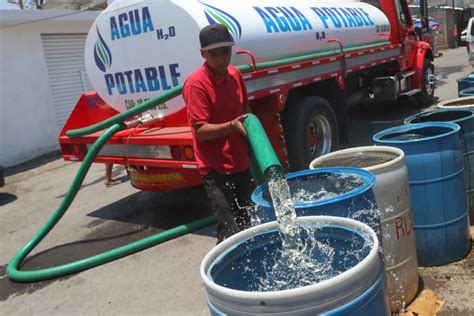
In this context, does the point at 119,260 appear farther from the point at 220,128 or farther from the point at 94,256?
the point at 220,128

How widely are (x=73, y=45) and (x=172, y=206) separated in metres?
8.64

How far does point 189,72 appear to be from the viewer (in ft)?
15.7

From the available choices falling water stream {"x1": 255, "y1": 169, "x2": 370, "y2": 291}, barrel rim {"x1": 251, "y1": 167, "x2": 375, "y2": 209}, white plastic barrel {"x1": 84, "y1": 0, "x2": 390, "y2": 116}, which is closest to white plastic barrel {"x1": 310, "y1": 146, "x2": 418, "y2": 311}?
barrel rim {"x1": 251, "y1": 167, "x2": 375, "y2": 209}

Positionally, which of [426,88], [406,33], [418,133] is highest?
[406,33]

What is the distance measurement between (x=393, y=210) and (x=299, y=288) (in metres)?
1.66

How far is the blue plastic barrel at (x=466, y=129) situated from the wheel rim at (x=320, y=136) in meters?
1.95

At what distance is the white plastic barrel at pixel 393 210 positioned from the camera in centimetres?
287

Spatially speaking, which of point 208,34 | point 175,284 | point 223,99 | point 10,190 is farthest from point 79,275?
point 10,190

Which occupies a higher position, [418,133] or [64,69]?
[64,69]

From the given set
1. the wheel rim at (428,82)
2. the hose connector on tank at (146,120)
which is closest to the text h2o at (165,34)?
the hose connector on tank at (146,120)

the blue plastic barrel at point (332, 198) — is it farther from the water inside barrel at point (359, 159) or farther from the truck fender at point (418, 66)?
the truck fender at point (418, 66)

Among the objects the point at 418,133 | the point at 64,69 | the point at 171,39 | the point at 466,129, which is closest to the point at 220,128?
the point at 418,133

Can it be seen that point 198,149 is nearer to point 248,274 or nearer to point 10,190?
point 248,274

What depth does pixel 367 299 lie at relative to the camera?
1.53 m
